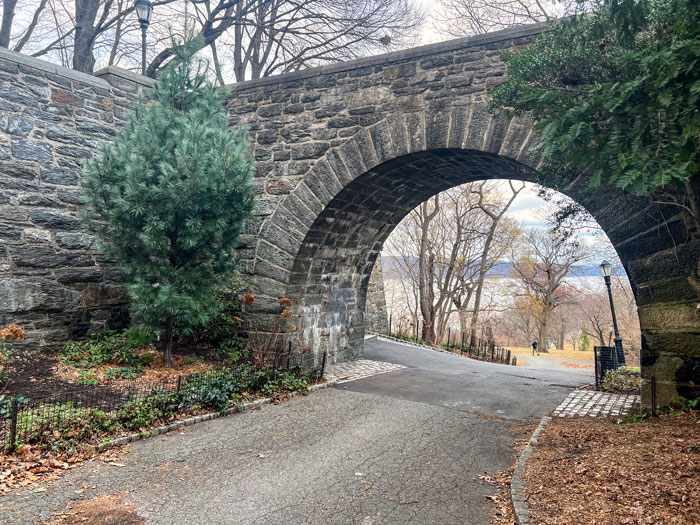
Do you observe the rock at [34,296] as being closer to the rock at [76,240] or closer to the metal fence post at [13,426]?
the rock at [76,240]

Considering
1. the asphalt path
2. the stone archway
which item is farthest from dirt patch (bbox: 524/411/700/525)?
the stone archway

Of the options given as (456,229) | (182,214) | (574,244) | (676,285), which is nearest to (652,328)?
(676,285)

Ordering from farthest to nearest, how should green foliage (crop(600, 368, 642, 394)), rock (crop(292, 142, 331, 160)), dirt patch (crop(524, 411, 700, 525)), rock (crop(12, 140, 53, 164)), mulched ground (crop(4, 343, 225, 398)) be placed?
green foliage (crop(600, 368, 642, 394))
rock (crop(292, 142, 331, 160))
rock (crop(12, 140, 53, 164))
mulched ground (crop(4, 343, 225, 398))
dirt patch (crop(524, 411, 700, 525))

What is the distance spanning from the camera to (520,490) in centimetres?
384

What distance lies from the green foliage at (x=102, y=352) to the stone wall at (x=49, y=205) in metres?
0.29

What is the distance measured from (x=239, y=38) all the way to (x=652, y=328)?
15182mm

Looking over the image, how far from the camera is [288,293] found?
27.5 ft

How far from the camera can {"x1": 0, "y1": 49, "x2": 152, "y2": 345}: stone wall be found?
23.4ft

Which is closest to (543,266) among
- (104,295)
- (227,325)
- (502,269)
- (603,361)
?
(502,269)

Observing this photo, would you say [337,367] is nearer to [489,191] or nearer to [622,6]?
[622,6]

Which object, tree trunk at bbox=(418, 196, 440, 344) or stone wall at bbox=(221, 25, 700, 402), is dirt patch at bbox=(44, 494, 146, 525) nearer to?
stone wall at bbox=(221, 25, 700, 402)

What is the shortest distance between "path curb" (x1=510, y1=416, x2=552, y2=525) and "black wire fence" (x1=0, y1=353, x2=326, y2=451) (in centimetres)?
336

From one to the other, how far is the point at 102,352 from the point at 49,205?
233 cm

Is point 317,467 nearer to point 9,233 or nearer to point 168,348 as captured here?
point 168,348
